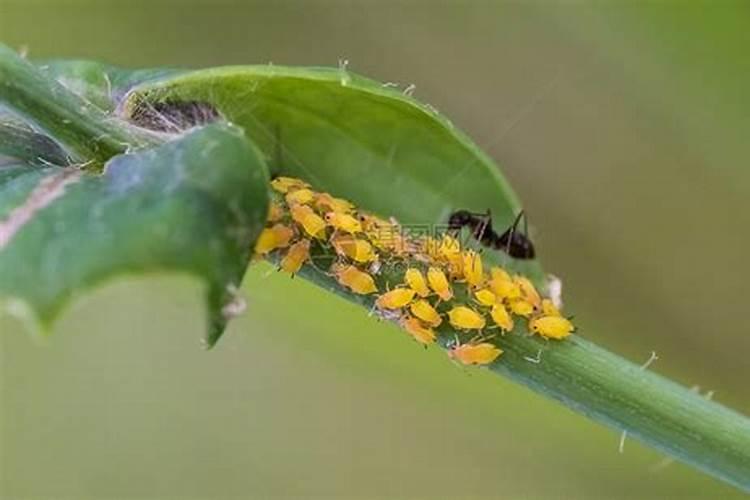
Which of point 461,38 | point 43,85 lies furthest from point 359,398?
point 43,85

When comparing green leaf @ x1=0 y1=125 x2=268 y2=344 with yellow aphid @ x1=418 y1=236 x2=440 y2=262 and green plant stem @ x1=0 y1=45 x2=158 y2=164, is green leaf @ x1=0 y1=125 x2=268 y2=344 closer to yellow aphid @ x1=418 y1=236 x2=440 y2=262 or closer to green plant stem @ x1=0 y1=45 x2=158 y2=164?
green plant stem @ x1=0 y1=45 x2=158 y2=164

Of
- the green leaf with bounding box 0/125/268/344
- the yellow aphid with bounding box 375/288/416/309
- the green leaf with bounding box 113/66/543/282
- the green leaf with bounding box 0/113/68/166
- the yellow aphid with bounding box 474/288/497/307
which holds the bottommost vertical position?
the green leaf with bounding box 0/125/268/344

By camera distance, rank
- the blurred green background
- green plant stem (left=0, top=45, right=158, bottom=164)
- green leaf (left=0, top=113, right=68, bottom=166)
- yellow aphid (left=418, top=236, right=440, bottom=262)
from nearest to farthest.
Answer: green plant stem (left=0, top=45, right=158, bottom=164) < green leaf (left=0, top=113, right=68, bottom=166) < yellow aphid (left=418, top=236, right=440, bottom=262) < the blurred green background

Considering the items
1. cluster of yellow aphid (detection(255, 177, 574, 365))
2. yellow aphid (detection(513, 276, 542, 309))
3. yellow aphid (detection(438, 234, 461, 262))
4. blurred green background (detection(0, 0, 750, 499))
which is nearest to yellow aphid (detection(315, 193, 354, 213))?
cluster of yellow aphid (detection(255, 177, 574, 365))

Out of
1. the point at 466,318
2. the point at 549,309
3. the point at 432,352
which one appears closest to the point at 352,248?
the point at 466,318

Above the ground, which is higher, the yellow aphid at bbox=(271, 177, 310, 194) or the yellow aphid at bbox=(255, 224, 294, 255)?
the yellow aphid at bbox=(271, 177, 310, 194)

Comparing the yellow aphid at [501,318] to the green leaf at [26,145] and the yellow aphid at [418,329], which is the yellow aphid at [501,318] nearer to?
the yellow aphid at [418,329]

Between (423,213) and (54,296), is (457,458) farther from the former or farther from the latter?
(54,296)

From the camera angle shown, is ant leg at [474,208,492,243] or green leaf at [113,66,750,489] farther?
ant leg at [474,208,492,243]
